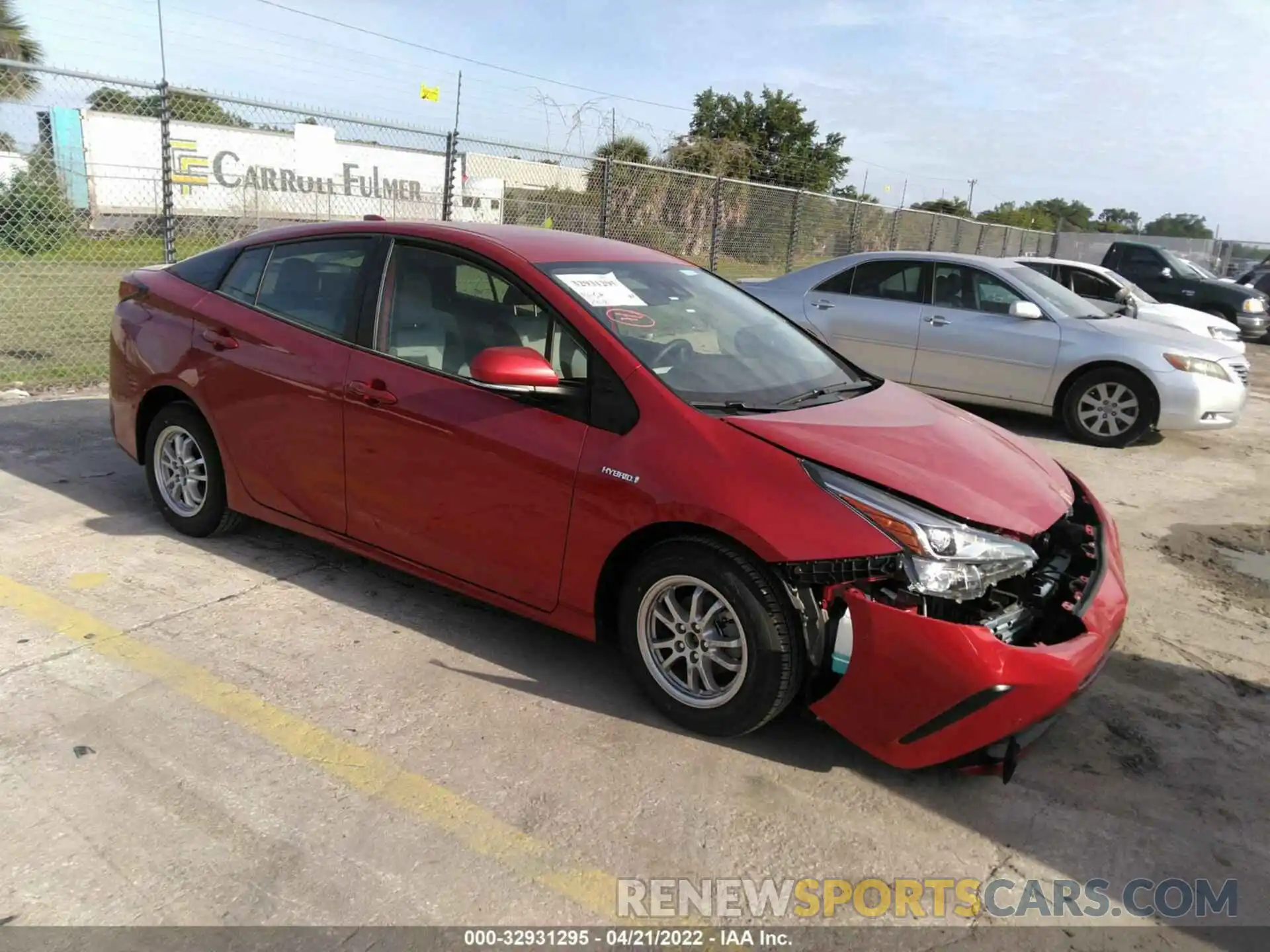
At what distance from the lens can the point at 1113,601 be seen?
3.09 meters

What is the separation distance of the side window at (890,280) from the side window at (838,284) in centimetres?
5

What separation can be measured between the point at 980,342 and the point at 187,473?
661 centimetres

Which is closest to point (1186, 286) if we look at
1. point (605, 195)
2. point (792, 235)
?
point (792, 235)

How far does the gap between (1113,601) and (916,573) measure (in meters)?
0.90

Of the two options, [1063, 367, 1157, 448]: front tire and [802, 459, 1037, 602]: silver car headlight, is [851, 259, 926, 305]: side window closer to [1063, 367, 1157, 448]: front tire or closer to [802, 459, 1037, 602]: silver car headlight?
[1063, 367, 1157, 448]: front tire

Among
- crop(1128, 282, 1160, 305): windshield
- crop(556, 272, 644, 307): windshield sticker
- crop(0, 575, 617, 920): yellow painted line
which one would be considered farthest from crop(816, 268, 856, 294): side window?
crop(0, 575, 617, 920): yellow painted line

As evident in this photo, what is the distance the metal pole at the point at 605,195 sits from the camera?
11047mm

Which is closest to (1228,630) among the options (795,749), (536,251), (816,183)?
(795,749)

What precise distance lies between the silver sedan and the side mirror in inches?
191

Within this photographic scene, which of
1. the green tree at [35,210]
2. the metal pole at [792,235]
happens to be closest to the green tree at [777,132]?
the metal pole at [792,235]

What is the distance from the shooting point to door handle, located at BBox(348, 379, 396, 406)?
363 cm

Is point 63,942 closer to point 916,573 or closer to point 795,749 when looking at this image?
point 795,749

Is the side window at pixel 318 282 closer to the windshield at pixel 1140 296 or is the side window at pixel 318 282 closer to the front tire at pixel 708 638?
the front tire at pixel 708 638

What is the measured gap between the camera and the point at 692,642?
305 centimetres
